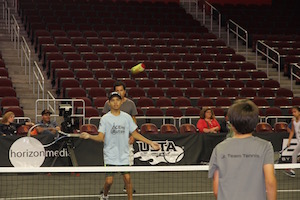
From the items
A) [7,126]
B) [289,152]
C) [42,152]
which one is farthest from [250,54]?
[42,152]

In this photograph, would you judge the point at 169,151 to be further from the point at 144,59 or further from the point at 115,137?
the point at 144,59

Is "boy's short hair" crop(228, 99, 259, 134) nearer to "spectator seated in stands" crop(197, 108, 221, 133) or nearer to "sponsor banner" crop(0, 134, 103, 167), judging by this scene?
"sponsor banner" crop(0, 134, 103, 167)

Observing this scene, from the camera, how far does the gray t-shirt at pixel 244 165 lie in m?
5.12

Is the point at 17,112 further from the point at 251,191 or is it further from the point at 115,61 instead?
the point at 251,191

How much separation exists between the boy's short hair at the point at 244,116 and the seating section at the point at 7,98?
12987 millimetres

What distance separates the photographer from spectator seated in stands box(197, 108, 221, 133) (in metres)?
15.9

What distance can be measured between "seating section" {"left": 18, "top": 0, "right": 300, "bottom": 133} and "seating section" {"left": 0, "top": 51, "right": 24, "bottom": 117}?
157 cm

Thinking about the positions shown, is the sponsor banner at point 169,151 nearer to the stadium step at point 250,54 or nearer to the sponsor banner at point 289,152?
the sponsor banner at point 289,152

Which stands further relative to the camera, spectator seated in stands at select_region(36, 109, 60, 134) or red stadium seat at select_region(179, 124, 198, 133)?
red stadium seat at select_region(179, 124, 198, 133)

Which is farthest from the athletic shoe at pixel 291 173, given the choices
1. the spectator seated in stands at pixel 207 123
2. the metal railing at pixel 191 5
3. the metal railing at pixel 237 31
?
the metal railing at pixel 191 5

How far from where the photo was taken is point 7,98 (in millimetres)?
18078

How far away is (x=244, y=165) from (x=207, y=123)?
10915 millimetres

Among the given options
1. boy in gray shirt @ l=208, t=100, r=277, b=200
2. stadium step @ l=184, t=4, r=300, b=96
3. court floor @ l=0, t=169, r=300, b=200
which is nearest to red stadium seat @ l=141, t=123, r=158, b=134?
court floor @ l=0, t=169, r=300, b=200

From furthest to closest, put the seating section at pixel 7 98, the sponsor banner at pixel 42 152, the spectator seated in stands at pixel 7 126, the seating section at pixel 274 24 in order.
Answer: the seating section at pixel 274 24
the seating section at pixel 7 98
the spectator seated in stands at pixel 7 126
the sponsor banner at pixel 42 152
